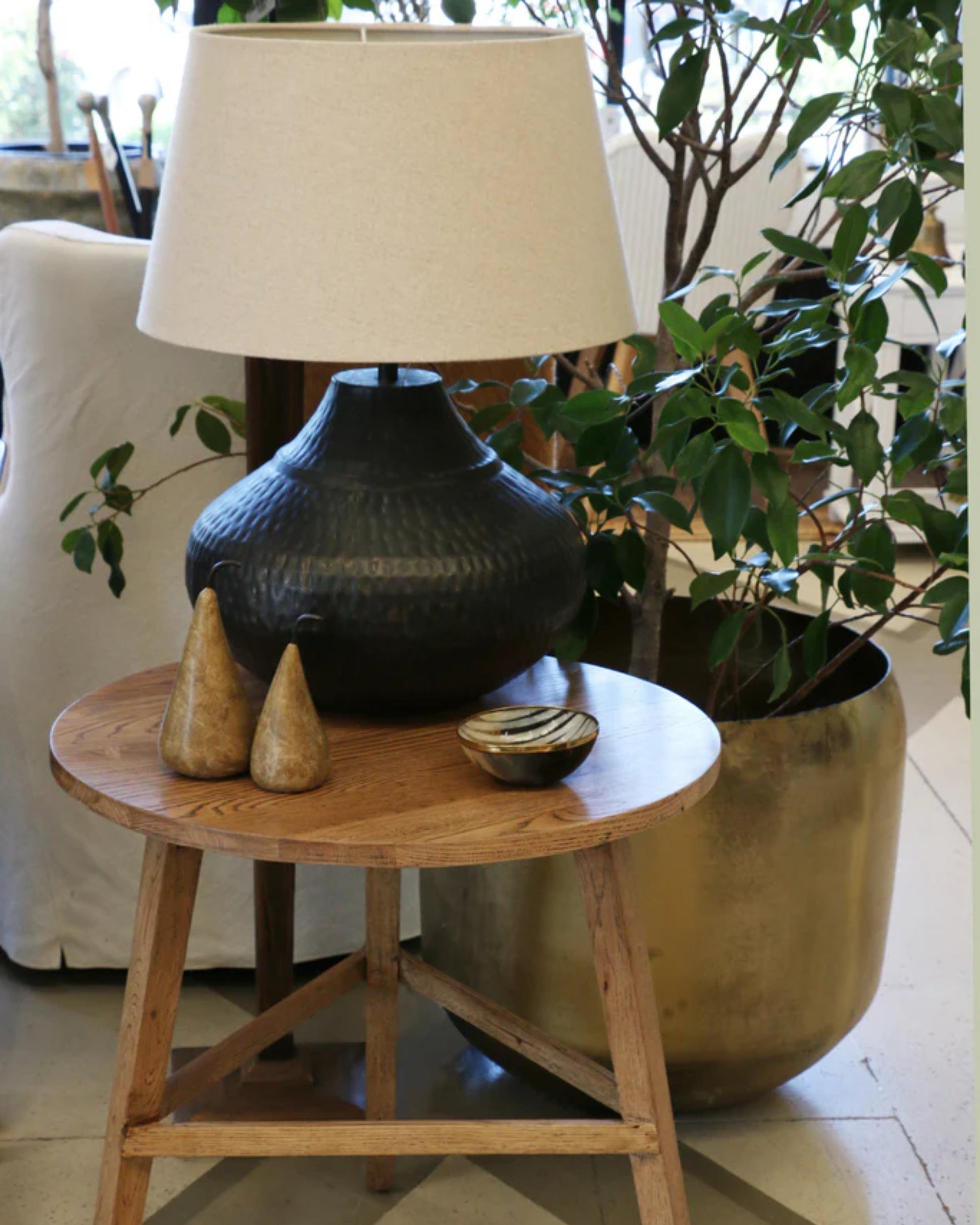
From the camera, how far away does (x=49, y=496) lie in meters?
1.62

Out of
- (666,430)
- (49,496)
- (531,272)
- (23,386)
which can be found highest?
(531,272)

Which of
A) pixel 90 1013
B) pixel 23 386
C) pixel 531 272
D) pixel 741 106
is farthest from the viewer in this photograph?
pixel 741 106

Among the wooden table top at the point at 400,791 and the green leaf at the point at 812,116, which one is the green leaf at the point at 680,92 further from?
the wooden table top at the point at 400,791

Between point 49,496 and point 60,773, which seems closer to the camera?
point 60,773

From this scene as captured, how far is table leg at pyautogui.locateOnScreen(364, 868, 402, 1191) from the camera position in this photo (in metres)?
1.40

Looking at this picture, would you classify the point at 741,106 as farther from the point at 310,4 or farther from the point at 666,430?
the point at 666,430

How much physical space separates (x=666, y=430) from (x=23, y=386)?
75cm

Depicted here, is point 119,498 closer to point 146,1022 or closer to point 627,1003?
point 146,1022

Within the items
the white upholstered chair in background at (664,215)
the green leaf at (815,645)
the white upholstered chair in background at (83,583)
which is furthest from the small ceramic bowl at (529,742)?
the white upholstered chair in background at (664,215)

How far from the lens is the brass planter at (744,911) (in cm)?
139

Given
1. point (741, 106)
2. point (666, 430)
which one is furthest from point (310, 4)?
point (741, 106)

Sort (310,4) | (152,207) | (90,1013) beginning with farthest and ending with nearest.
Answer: (152,207) → (90,1013) → (310,4)

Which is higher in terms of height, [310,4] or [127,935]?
[310,4]

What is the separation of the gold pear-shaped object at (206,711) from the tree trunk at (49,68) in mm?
1820
